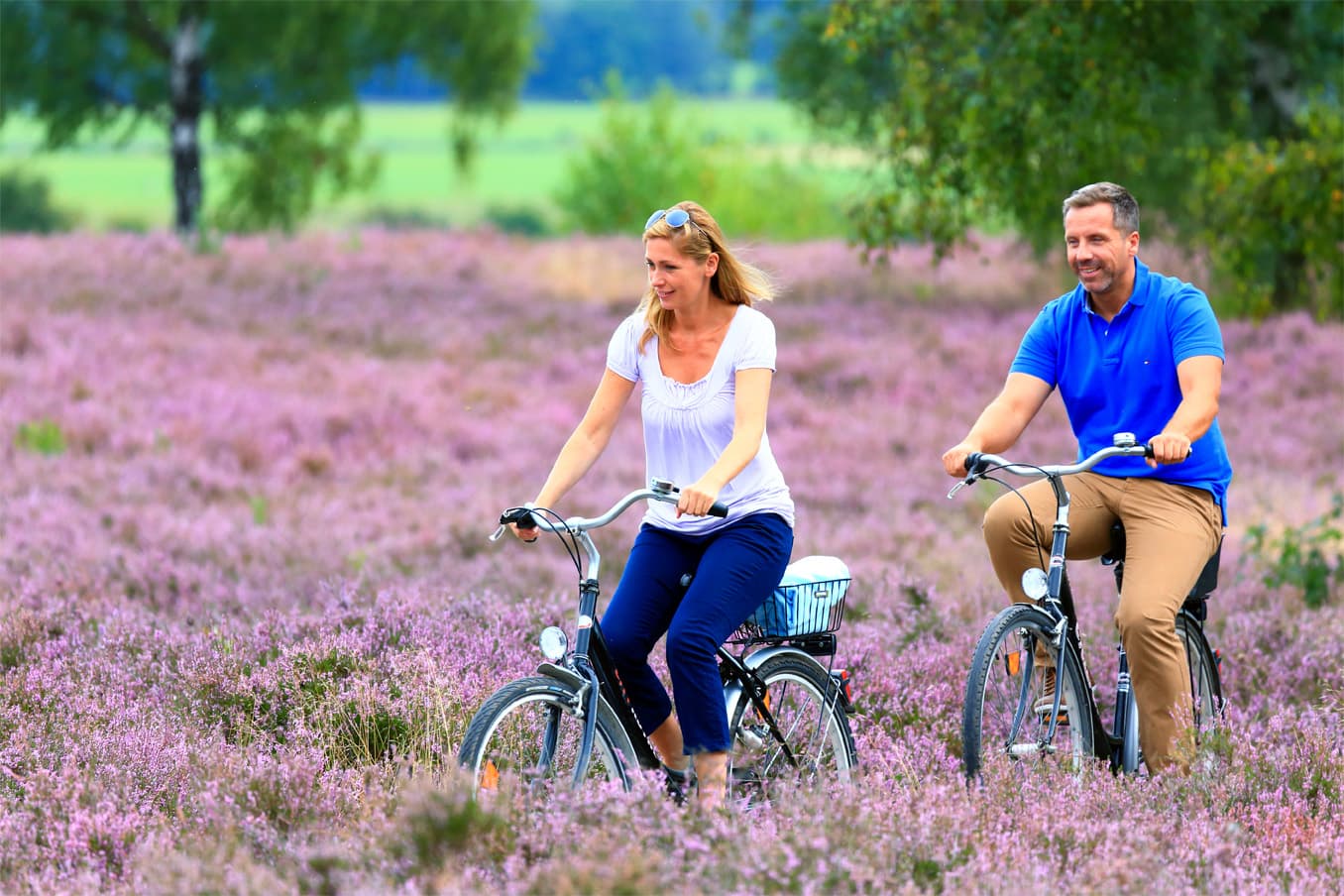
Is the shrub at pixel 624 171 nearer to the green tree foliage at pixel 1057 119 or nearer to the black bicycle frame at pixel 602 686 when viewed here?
the green tree foliage at pixel 1057 119

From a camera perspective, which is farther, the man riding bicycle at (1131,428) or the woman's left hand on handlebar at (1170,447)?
the man riding bicycle at (1131,428)

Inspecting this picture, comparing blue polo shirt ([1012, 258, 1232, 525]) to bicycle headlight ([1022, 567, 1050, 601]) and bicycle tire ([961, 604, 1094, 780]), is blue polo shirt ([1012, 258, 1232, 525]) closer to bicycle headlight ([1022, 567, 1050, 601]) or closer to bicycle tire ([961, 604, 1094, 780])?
bicycle headlight ([1022, 567, 1050, 601])

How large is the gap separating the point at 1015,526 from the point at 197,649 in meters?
3.39

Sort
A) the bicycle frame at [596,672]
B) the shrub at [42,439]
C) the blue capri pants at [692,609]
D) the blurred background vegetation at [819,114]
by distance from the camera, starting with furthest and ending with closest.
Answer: the shrub at [42,439]
the blurred background vegetation at [819,114]
the blue capri pants at [692,609]
the bicycle frame at [596,672]

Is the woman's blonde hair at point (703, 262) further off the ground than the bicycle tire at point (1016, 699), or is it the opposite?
the woman's blonde hair at point (703, 262)

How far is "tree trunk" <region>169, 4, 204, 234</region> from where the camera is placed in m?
26.0

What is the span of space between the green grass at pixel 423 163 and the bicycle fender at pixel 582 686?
23.2 m

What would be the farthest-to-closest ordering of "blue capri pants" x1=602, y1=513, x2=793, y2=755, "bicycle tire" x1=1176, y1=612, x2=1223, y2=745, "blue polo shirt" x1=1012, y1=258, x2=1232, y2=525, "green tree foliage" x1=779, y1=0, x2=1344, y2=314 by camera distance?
1. "green tree foliage" x1=779, y1=0, x2=1344, y2=314
2. "bicycle tire" x1=1176, y1=612, x2=1223, y2=745
3. "blue polo shirt" x1=1012, y1=258, x2=1232, y2=525
4. "blue capri pants" x1=602, y1=513, x2=793, y2=755

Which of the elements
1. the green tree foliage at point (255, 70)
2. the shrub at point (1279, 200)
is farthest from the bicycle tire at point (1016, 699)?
the green tree foliage at point (255, 70)

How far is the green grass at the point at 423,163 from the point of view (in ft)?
171

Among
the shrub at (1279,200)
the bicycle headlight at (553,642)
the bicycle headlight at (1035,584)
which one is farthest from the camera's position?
the shrub at (1279,200)

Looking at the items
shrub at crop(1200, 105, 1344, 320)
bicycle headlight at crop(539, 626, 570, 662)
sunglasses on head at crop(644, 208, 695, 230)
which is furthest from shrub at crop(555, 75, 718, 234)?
bicycle headlight at crop(539, 626, 570, 662)

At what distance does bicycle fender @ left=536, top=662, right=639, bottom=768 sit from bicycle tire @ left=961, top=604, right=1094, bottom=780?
3.55 feet

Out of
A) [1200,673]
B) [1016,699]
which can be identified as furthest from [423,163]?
[1016,699]
